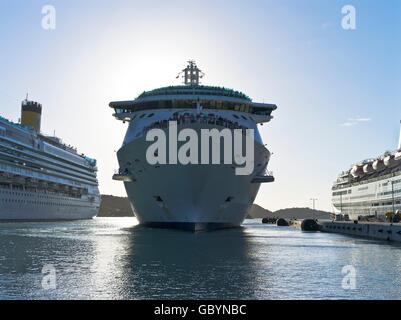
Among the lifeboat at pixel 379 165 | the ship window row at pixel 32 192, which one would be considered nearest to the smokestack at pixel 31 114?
the ship window row at pixel 32 192

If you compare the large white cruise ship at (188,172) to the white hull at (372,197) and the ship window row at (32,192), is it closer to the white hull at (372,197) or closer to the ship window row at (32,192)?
the white hull at (372,197)

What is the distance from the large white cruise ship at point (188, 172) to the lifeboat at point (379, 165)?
33416 mm

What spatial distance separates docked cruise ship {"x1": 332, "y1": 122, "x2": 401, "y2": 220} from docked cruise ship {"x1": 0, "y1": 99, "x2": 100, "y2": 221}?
183 feet

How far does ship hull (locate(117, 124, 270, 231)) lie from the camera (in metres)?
41.8

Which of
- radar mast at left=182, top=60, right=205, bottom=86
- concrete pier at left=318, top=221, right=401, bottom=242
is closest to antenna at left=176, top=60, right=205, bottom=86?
radar mast at left=182, top=60, right=205, bottom=86

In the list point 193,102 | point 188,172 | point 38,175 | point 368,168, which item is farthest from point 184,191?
point 368,168

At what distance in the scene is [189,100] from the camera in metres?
53.2

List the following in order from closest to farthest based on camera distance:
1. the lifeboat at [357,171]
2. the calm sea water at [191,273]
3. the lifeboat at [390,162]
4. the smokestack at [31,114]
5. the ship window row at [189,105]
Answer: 1. the calm sea water at [191,273]
2. the ship window row at [189,105]
3. the lifeboat at [390,162]
4. the lifeboat at [357,171]
5. the smokestack at [31,114]

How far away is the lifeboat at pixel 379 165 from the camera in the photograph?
262 feet

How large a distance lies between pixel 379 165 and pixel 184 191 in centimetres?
5028

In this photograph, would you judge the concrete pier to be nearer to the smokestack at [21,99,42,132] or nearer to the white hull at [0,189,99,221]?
the white hull at [0,189,99,221]
